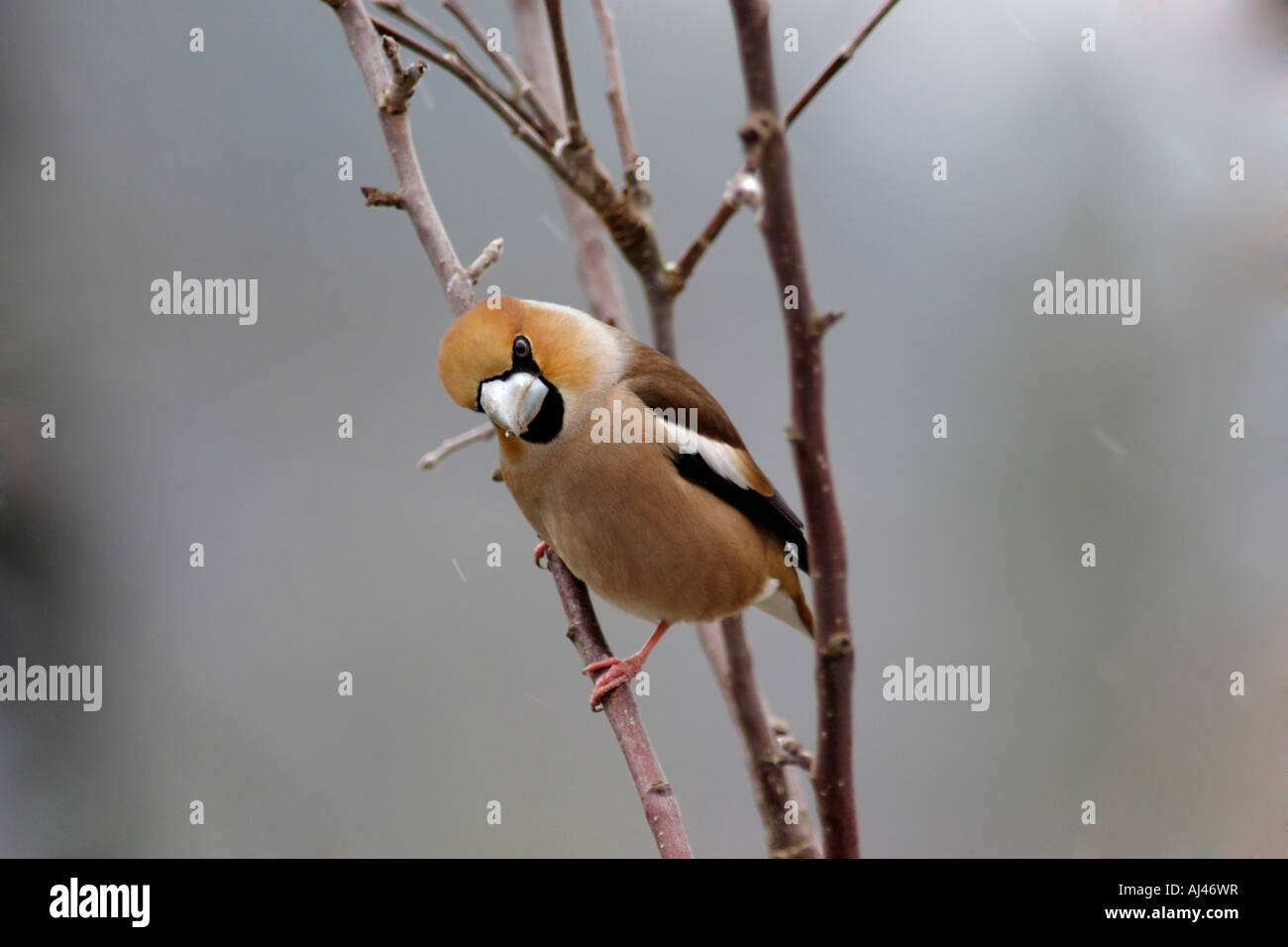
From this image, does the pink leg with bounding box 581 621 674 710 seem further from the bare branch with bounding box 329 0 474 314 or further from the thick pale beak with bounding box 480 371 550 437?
the bare branch with bounding box 329 0 474 314

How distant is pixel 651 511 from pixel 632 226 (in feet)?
1.76

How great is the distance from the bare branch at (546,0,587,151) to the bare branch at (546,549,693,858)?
2.27 feet

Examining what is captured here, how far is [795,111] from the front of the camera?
1.33m

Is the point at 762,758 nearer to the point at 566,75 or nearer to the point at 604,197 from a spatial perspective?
the point at 604,197

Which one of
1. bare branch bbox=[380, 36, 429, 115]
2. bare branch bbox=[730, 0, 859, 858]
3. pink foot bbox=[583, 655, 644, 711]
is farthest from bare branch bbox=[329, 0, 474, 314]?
bare branch bbox=[730, 0, 859, 858]

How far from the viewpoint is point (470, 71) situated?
53.1 inches

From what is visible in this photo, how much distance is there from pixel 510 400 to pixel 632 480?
1.10 feet

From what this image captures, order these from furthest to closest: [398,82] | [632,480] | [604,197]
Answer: [632,480]
[398,82]
[604,197]

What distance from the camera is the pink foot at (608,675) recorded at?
154 centimetres

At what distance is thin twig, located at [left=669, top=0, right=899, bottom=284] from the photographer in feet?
4.26

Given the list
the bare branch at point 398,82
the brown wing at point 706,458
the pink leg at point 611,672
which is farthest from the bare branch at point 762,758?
the bare branch at point 398,82

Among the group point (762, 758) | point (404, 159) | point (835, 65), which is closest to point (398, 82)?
point (404, 159)
